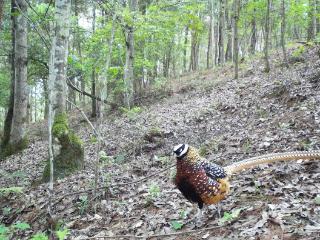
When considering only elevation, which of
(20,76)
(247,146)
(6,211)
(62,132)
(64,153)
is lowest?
(6,211)

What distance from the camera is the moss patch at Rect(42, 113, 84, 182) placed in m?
9.26

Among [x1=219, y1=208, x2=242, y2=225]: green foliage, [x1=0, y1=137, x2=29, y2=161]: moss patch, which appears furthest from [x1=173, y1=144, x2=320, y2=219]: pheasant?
[x1=0, y1=137, x2=29, y2=161]: moss patch

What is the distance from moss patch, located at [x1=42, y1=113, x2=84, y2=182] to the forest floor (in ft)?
1.14

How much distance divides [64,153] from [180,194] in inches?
153

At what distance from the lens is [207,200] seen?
186 inches

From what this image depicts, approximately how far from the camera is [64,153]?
9.41 metres

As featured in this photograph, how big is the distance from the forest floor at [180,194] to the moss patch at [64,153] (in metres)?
0.35

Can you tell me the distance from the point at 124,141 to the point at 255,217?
26.2 ft

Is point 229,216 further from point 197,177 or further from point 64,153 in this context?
point 64,153

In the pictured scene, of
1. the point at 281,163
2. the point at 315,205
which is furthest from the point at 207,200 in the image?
the point at 281,163

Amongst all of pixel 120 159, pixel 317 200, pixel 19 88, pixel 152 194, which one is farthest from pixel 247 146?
pixel 19 88

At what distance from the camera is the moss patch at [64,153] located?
9.26 m

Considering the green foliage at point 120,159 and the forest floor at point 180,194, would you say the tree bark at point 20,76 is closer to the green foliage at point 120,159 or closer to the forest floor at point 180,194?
the forest floor at point 180,194

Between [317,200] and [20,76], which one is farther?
[20,76]
